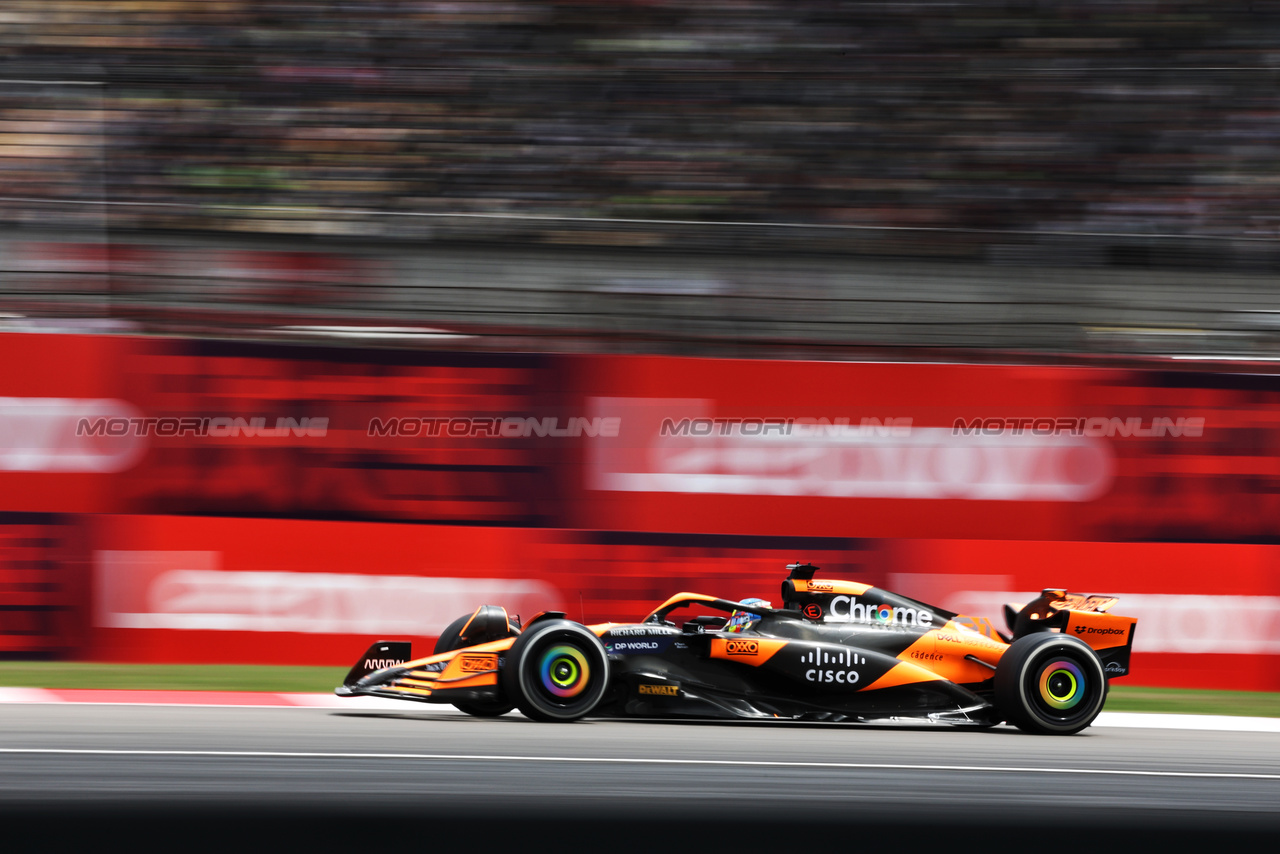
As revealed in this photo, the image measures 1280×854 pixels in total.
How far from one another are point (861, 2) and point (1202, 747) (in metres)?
9.06

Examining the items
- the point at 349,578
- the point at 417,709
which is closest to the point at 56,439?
the point at 349,578

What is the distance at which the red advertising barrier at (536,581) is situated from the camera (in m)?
8.98

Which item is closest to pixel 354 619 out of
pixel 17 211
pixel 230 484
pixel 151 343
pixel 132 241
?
pixel 230 484

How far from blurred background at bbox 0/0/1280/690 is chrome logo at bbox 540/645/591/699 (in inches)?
95.4

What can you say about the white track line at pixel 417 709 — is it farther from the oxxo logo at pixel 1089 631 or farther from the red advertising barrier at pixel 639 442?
the red advertising barrier at pixel 639 442

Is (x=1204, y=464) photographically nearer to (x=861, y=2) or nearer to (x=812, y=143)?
(x=812, y=143)

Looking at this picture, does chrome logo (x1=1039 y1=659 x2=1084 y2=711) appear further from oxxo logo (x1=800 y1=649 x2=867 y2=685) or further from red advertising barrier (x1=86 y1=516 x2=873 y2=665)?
red advertising barrier (x1=86 y1=516 x2=873 y2=665)
